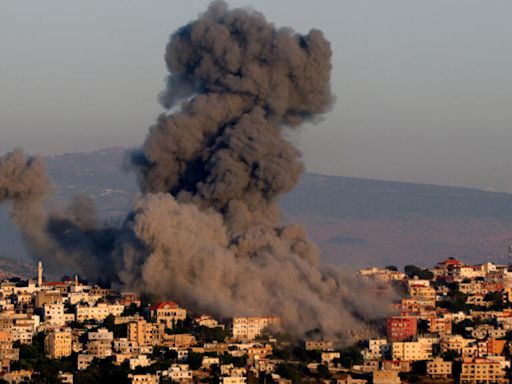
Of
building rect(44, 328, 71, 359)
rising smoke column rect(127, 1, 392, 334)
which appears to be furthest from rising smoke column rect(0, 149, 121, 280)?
building rect(44, 328, 71, 359)

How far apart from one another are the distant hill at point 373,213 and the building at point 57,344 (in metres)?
36.8

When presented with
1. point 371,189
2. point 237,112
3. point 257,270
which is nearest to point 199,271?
point 257,270

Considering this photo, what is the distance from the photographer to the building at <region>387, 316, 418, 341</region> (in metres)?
71.4

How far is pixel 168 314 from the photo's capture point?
72.0 metres

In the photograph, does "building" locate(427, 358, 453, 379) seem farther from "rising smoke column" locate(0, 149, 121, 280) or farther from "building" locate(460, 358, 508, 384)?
"rising smoke column" locate(0, 149, 121, 280)

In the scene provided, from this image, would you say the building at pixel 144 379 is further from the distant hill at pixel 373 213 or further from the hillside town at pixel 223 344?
the distant hill at pixel 373 213

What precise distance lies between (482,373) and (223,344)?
7.73 meters

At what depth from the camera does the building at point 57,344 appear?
225 feet

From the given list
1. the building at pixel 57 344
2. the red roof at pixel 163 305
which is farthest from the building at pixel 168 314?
the building at pixel 57 344

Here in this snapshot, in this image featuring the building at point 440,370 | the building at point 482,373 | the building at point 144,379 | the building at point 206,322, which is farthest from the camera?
the building at point 206,322

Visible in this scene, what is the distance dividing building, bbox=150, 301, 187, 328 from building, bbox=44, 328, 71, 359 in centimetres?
334

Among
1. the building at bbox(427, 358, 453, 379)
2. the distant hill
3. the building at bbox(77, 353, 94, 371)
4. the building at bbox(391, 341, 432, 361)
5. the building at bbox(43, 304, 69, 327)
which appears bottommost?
the building at bbox(427, 358, 453, 379)

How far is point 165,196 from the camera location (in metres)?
75.4

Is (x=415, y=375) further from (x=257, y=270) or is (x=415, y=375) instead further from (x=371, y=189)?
(x=371, y=189)
